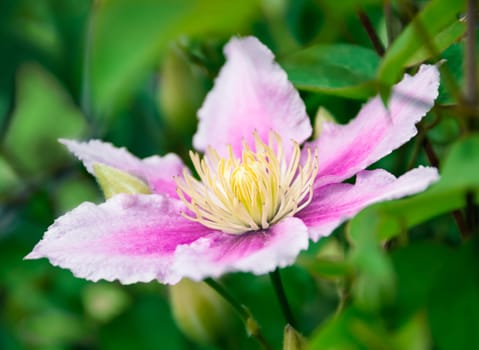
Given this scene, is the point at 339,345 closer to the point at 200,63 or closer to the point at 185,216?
the point at 185,216

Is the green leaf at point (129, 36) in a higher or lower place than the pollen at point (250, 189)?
higher

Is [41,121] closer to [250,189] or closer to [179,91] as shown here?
[179,91]

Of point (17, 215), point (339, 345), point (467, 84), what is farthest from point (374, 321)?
point (17, 215)

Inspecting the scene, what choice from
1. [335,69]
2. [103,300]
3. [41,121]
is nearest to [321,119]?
[335,69]

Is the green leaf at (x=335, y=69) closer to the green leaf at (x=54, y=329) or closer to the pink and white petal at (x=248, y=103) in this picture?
the pink and white petal at (x=248, y=103)

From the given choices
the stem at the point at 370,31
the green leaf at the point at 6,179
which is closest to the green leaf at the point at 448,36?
the stem at the point at 370,31
